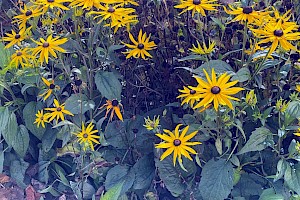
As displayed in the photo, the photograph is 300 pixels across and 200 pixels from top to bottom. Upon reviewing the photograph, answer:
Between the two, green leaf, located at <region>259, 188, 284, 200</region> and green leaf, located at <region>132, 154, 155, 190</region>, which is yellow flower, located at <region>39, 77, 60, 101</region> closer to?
green leaf, located at <region>132, 154, 155, 190</region>

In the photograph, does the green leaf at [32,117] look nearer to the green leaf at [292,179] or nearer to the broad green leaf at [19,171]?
the broad green leaf at [19,171]

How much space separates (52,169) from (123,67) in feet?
1.76

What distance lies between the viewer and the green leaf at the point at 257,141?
1572mm

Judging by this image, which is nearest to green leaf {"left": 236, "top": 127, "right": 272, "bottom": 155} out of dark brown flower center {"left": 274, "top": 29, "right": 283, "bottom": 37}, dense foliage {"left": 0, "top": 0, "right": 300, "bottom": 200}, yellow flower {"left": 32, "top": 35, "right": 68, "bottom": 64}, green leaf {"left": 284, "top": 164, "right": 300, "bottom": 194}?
dense foliage {"left": 0, "top": 0, "right": 300, "bottom": 200}

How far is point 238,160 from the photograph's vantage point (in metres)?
1.67

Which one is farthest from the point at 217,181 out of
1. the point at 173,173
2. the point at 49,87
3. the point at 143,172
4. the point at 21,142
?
the point at 21,142

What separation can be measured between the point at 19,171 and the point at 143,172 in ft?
1.78

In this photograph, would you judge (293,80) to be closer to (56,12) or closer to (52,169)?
(56,12)

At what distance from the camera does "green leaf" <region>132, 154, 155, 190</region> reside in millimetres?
1811

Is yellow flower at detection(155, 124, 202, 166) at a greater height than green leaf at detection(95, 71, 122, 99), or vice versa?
green leaf at detection(95, 71, 122, 99)

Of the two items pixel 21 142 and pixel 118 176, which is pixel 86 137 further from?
pixel 21 142

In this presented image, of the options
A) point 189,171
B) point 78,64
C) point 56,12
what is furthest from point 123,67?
point 189,171

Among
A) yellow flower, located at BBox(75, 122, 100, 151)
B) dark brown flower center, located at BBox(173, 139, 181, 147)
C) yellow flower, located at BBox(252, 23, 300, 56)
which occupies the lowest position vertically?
yellow flower, located at BBox(75, 122, 100, 151)

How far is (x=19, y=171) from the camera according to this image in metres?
1.98
